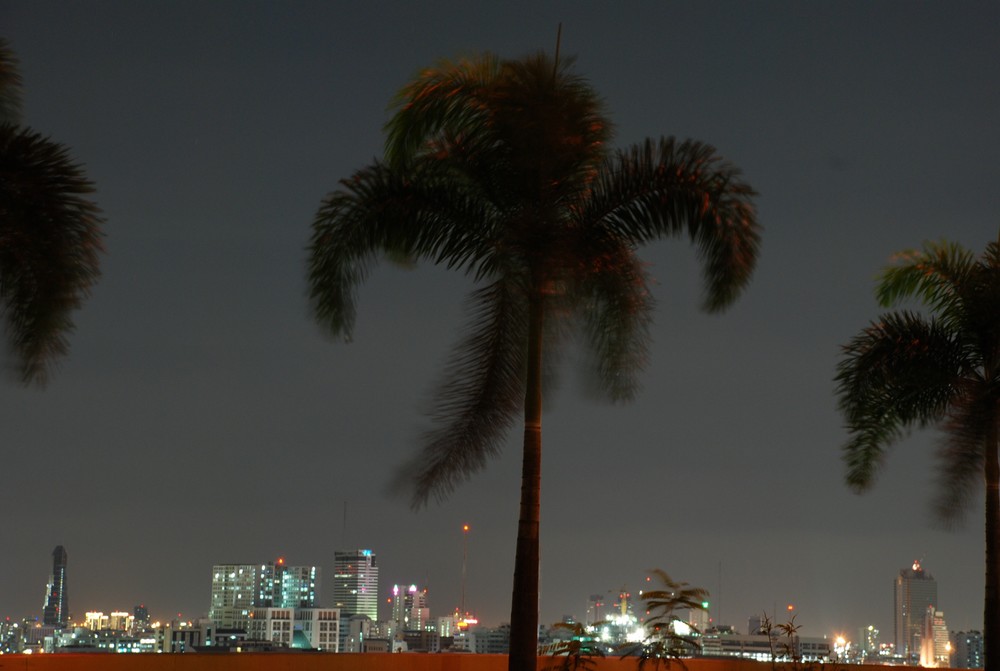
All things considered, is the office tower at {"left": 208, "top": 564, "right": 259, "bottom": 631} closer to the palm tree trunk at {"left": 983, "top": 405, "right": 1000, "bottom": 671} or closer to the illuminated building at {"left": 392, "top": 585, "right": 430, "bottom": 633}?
the illuminated building at {"left": 392, "top": 585, "right": 430, "bottom": 633}

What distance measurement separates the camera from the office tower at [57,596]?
2197cm

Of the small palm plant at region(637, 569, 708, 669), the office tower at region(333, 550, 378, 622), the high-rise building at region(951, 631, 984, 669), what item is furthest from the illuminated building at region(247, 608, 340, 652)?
the office tower at region(333, 550, 378, 622)

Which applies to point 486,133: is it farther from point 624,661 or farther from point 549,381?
point 624,661

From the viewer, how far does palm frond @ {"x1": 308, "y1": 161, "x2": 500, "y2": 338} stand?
425 inches

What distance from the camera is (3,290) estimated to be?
29.3 feet

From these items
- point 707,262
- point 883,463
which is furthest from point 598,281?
point 883,463

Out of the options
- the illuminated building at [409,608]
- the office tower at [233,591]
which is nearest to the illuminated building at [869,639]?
the illuminated building at [409,608]

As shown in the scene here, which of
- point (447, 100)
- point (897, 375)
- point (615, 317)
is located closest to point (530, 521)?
point (615, 317)

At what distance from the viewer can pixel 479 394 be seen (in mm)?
11000

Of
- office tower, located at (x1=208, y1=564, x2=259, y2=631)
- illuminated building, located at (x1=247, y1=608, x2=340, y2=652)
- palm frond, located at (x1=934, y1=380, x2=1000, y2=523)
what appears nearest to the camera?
palm frond, located at (x1=934, y1=380, x2=1000, y2=523)

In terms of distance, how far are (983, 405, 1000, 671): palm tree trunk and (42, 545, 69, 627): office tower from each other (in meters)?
15.7

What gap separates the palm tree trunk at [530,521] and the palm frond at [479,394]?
0.25m

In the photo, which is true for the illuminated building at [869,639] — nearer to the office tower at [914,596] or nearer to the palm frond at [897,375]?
the office tower at [914,596]

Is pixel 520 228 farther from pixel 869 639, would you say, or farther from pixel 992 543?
pixel 869 639
